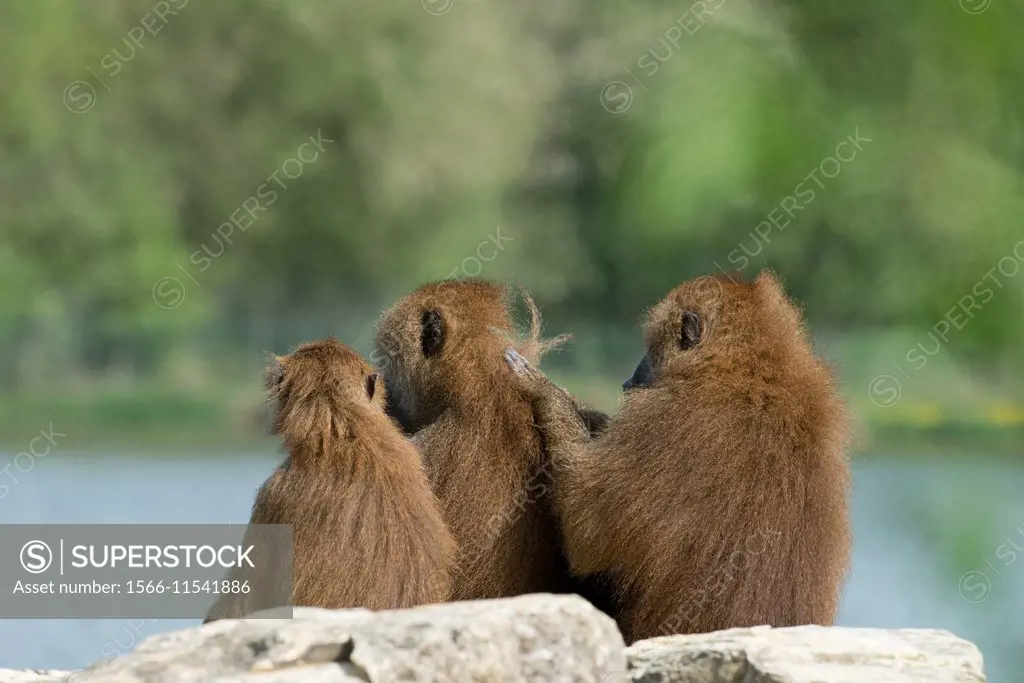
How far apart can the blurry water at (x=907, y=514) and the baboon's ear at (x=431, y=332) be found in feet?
14.8

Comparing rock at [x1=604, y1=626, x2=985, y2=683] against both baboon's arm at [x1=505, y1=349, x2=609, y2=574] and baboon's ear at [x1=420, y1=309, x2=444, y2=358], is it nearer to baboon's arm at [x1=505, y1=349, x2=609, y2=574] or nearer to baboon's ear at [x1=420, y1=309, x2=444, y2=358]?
baboon's arm at [x1=505, y1=349, x2=609, y2=574]

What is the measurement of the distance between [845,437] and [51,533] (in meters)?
2.15

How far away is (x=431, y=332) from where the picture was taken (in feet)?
10.4

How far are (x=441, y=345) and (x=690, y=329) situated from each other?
633 mm

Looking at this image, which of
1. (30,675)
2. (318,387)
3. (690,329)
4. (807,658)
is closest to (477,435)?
(318,387)

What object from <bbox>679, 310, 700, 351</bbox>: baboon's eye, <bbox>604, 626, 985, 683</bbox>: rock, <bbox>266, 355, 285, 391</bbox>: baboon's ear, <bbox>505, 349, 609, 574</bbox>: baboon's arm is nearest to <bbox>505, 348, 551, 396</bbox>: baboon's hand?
<bbox>505, 349, 609, 574</bbox>: baboon's arm

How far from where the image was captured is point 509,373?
313cm

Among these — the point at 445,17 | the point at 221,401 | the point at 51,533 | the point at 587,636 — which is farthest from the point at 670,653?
the point at 445,17

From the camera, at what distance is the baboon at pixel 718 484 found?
9.45ft

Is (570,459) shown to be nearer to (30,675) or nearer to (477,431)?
(477,431)

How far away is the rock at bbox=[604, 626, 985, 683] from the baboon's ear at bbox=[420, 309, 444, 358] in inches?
38.7

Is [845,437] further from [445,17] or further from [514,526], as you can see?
[445,17]

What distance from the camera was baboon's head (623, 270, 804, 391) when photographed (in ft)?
9.73

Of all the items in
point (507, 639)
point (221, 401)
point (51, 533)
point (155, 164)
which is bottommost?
point (507, 639)
